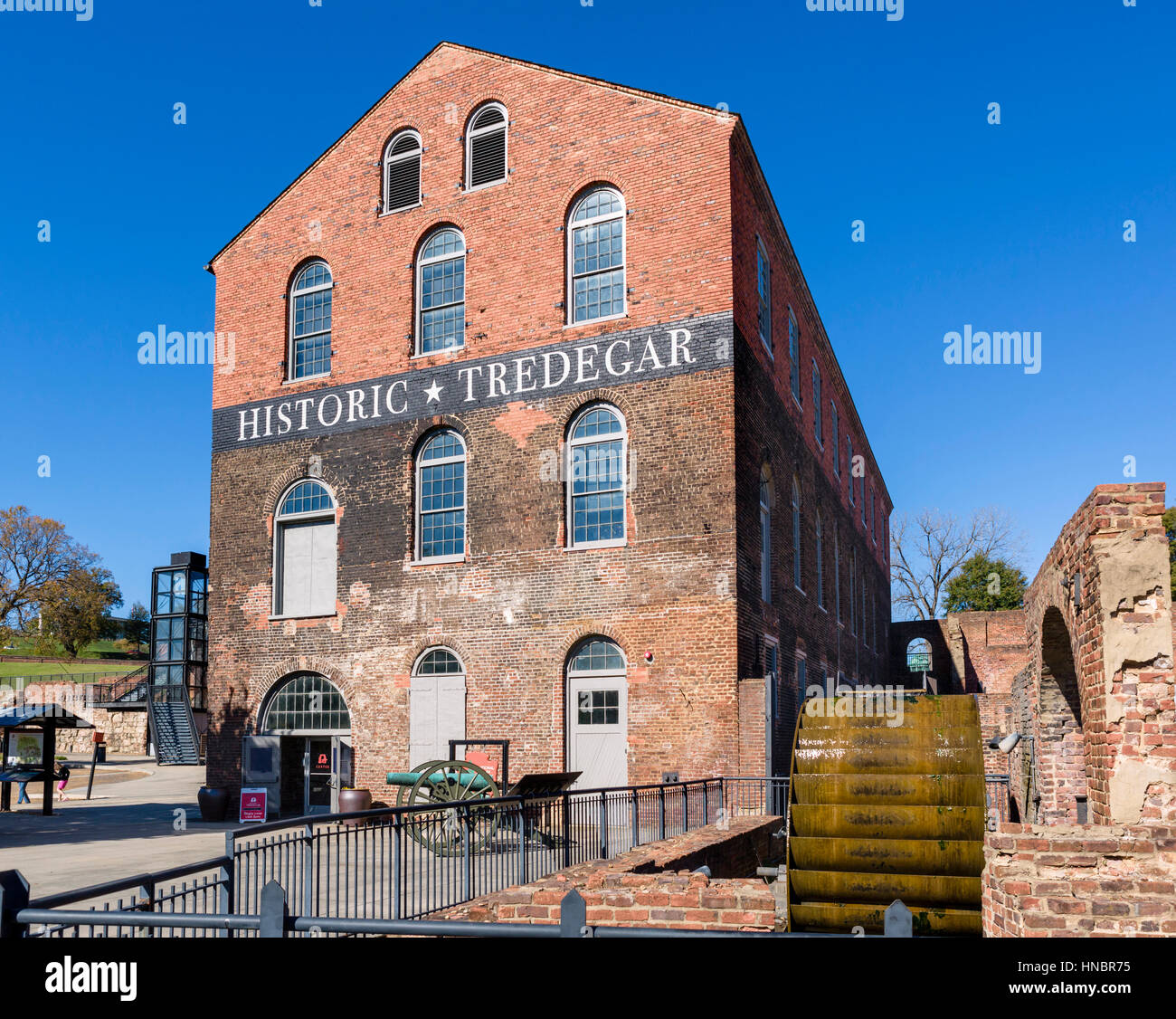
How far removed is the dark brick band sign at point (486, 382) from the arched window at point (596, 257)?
755 mm

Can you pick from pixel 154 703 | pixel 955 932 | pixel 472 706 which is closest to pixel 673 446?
pixel 472 706

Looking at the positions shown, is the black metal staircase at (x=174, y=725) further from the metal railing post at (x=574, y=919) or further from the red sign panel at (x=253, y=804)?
the metal railing post at (x=574, y=919)

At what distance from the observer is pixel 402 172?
23.2m

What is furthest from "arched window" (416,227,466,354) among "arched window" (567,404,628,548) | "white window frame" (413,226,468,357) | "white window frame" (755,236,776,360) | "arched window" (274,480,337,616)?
"white window frame" (755,236,776,360)

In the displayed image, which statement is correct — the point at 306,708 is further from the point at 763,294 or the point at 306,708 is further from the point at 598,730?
the point at 763,294

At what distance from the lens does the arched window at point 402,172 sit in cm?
2294

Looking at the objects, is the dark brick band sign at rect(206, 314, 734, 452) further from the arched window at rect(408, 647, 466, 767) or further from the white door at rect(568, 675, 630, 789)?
the white door at rect(568, 675, 630, 789)

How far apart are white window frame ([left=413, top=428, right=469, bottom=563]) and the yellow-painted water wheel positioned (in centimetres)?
1099

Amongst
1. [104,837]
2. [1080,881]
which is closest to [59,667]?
[104,837]

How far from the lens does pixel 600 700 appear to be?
753 inches

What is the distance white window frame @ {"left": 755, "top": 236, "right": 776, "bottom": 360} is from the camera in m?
21.4

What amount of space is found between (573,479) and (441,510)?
3025 millimetres

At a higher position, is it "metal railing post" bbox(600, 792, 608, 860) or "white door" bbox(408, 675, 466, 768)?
"white door" bbox(408, 675, 466, 768)
